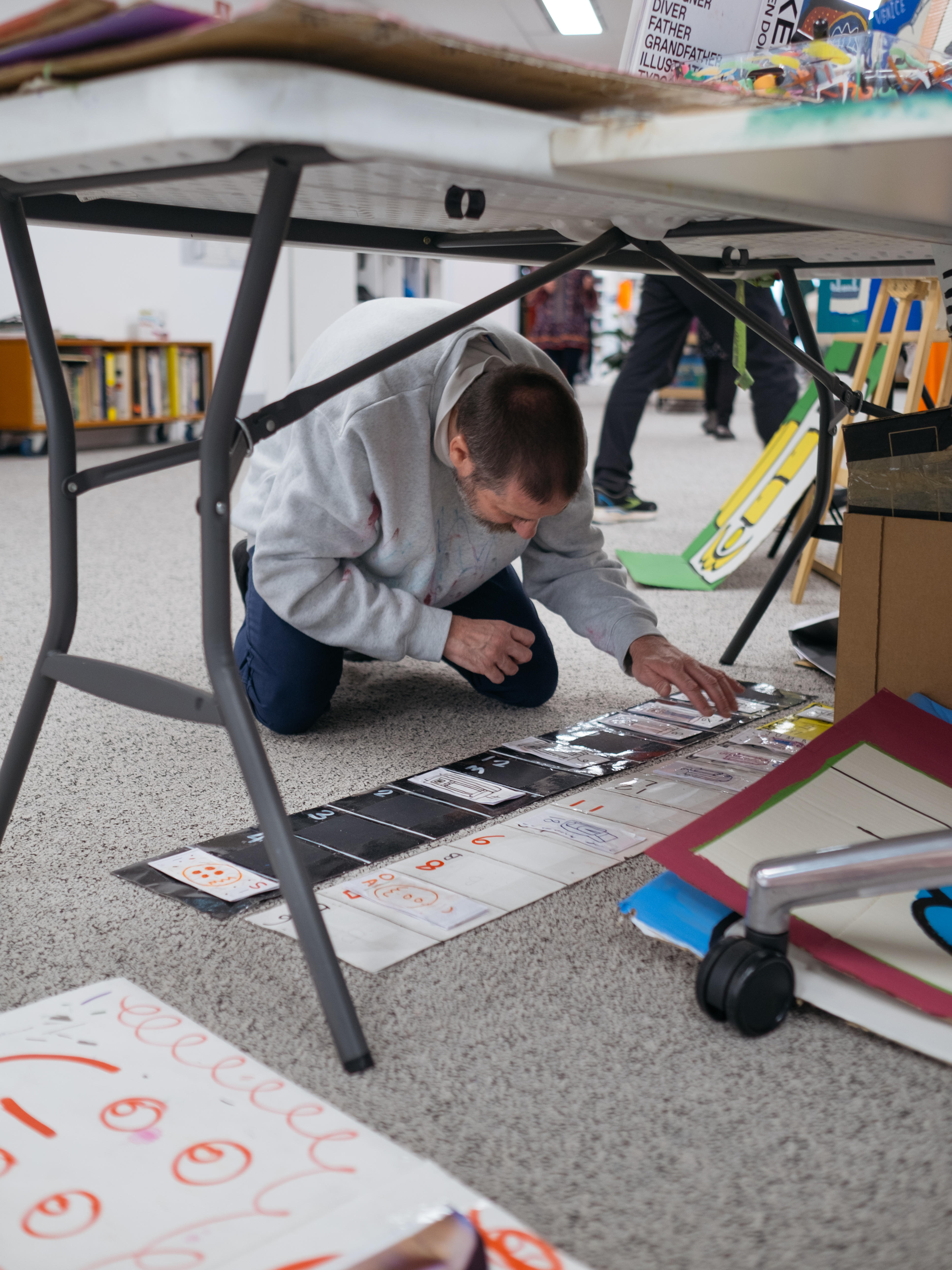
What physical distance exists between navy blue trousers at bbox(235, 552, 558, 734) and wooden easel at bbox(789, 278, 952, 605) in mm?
673

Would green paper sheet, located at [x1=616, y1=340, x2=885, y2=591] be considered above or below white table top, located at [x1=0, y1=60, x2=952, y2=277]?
below

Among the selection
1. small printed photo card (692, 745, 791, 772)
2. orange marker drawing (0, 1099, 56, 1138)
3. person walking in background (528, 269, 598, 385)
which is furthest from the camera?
person walking in background (528, 269, 598, 385)

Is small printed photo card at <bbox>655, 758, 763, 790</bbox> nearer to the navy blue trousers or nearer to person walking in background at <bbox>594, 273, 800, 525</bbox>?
the navy blue trousers

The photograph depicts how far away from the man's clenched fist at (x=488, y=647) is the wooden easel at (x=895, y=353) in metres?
0.79

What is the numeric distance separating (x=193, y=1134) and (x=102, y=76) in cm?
61

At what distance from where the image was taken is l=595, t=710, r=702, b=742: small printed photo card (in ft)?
4.74

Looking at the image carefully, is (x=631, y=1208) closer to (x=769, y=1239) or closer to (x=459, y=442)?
(x=769, y=1239)

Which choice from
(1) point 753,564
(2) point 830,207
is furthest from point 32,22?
(1) point 753,564

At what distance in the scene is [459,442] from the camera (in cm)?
122

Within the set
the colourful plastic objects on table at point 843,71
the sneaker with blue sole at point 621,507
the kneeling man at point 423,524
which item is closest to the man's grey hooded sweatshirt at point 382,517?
the kneeling man at point 423,524

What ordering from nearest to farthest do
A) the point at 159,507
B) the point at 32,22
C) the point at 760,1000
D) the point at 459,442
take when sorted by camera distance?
the point at 32,22 → the point at 760,1000 → the point at 459,442 → the point at 159,507

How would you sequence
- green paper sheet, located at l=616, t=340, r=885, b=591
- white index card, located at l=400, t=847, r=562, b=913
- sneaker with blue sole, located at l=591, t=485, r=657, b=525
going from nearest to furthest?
1. white index card, located at l=400, t=847, r=562, b=913
2. green paper sheet, located at l=616, t=340, r=885, b=591
3. sneaker with blue sole, located at l=591, t=485, r=657, b=525

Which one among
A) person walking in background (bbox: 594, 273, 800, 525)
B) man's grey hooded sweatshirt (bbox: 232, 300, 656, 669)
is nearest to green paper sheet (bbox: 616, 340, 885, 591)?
person walking in background (bbox: 594, 273, 800, 525)

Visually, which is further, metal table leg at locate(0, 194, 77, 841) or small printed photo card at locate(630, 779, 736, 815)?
small printed photo card at locate(630, 779, 736, 815)
